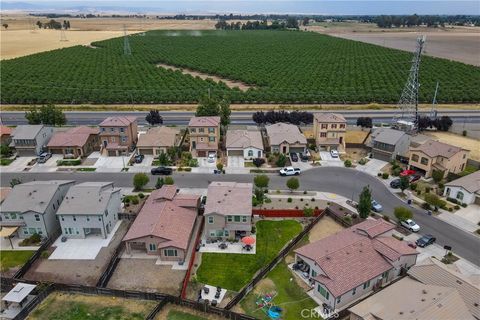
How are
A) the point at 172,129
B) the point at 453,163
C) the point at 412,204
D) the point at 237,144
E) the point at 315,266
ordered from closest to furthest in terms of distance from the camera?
the point at 315,266
the point at 412,204
the point at 453,163
the point at 237,144
the point at 172,129

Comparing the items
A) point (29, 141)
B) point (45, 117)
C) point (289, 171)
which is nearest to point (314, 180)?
point (289, 171)

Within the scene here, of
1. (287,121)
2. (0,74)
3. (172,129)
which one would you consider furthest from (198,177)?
(0,74)

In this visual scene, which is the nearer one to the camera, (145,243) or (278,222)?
(145,243)

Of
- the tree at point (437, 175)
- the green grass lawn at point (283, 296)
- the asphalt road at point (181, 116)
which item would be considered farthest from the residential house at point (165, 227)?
the asphalt road at point (181, 116)

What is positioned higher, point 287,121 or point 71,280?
point 287,121

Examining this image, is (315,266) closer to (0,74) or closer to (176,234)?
(176,234)

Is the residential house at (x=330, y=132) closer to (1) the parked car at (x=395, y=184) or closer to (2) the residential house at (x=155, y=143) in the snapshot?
(1) the parked car at (x=395, y=184)

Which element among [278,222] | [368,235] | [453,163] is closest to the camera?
[368,235]
